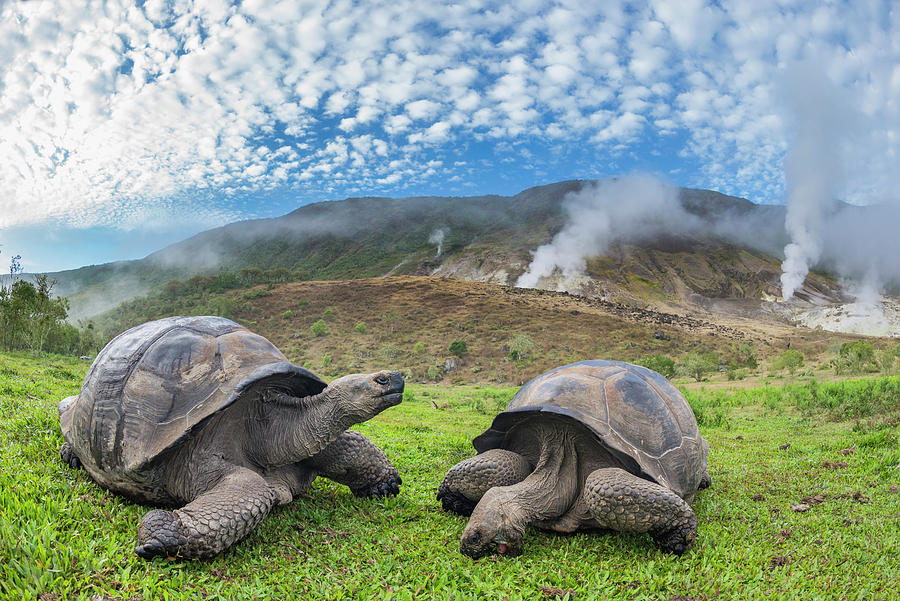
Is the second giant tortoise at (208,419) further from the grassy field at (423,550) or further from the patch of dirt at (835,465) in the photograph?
the patch of dirt at (835,465)

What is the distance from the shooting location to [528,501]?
403 centimetres

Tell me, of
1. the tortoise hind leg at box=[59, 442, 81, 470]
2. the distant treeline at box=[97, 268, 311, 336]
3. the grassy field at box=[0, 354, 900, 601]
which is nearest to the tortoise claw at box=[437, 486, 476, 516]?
the grassy field at box=[0, 354, 900, 601]

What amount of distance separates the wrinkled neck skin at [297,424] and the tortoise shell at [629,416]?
1513 mm

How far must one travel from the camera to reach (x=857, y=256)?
15775 centimetres

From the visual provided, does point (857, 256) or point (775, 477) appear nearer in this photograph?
point (775, 477)

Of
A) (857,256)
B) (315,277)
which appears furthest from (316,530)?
(857,256)

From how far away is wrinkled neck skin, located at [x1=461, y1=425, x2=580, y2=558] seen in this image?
3.74 meters

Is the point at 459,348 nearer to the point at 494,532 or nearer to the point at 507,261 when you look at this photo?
the point at 494,532

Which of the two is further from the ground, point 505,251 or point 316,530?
point 505,251

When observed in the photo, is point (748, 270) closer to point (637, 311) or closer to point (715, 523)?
point (637, 311)

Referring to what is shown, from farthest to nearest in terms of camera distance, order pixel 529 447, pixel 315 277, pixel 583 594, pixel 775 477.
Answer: pixel 315 277 < pixel 775 477 < pixel 529 447 < pixel 583 594

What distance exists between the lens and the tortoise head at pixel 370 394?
392 cm

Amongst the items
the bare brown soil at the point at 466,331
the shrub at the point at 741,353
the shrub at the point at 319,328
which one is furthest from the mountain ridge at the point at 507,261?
the shrub at the point at 319,328

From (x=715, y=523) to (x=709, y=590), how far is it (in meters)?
1.29
